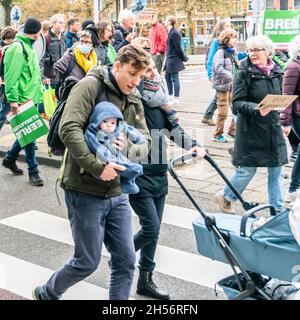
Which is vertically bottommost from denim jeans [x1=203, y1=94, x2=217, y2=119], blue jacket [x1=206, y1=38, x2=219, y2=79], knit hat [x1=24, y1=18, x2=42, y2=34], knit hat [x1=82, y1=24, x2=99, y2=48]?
denim jeans [x1=203, y1=94, x2=217, y2=119]

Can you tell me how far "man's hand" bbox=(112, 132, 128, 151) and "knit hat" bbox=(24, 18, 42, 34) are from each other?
14.4 feet

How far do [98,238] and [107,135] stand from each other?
2.12 feet

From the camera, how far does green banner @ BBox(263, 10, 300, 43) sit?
1257 centimetres

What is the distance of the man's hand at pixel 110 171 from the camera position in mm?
Answer: 3463

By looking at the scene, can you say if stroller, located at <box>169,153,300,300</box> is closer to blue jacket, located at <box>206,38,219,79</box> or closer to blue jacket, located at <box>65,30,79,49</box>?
blue jacket, located at <box>206,38,219,79</box>

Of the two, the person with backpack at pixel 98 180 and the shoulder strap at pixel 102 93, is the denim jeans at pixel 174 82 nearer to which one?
the person with backpack at pixel 98 180

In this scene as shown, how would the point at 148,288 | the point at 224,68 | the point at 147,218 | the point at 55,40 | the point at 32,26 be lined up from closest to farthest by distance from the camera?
the point at 147,218
the point at 148,288
the point at 32,26
the point at 224,68
the point at 55,40

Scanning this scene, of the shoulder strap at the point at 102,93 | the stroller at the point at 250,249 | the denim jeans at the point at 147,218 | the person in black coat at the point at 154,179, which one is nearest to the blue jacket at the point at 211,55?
the person in black coat at the point at 154,179

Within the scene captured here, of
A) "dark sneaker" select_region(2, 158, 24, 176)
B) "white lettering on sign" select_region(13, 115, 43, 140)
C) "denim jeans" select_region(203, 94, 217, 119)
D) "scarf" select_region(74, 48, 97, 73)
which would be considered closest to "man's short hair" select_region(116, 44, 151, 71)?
"scarf" select_region(74, 48, 97, 73)

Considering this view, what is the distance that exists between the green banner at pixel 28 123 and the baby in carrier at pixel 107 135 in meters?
3.96

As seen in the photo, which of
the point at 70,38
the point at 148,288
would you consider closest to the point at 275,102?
the point at 148,288

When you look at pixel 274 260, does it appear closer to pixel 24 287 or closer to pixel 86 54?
pixel 24 287

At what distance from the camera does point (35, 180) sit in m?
7.86

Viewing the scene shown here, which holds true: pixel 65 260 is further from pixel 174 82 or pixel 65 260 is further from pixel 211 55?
pixel 174 82
